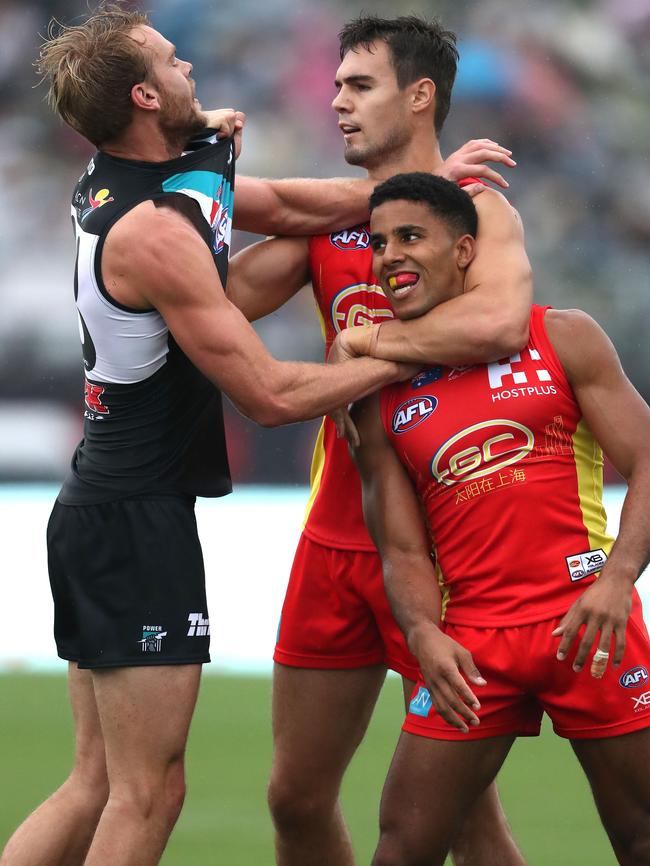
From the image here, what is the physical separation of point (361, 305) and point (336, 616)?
0.90m

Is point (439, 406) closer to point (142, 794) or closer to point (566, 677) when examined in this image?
point (566, 677)

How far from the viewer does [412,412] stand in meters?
3.52

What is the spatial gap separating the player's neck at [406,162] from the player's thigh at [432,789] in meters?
1.67

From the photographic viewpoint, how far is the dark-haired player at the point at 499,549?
326 cm

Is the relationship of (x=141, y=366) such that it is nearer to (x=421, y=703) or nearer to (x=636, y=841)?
(x=421, y=703)

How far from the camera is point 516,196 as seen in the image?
477 inches

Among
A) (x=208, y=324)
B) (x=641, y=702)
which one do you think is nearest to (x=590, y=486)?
(x=641, y=702)

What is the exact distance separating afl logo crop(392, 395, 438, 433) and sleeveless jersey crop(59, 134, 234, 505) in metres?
0.53

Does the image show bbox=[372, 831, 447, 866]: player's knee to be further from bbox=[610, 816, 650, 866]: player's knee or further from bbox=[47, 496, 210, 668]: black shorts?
bbox=[47, 496, 210, 668]: black shorts

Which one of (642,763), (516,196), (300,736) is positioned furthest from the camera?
(516,196)

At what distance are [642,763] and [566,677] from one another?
Answer: 0.26 metres

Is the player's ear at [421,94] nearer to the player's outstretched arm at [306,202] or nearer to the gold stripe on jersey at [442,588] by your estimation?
the player's outstretched arm at [306,202]

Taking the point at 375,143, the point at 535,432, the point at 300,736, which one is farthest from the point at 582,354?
the point at 300,736

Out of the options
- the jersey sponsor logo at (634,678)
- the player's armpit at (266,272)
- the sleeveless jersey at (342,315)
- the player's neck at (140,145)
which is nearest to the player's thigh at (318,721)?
the sleeveless jersey at (342,315)
